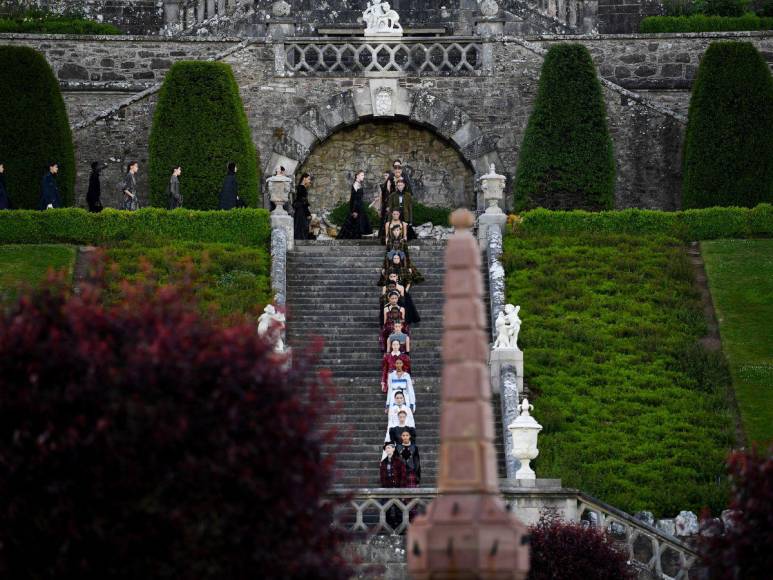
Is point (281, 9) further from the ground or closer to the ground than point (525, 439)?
further from the ground

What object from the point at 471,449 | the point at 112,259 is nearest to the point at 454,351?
the point at 471,449

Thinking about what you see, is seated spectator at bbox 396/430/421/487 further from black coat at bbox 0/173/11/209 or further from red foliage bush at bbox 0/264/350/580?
black coat at bbox 0/173/11/209

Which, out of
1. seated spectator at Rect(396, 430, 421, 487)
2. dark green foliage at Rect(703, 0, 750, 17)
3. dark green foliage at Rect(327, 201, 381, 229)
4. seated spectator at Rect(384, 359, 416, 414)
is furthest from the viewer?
dark green foliage at Rect(703, 0, 750, 17)

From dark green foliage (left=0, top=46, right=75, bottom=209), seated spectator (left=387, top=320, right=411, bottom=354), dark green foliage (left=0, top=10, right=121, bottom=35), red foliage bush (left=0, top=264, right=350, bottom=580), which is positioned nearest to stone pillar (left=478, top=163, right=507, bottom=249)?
seated spectator (left=387, top=320, right=411, bottom=354)

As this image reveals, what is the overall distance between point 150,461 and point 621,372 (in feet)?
52.4

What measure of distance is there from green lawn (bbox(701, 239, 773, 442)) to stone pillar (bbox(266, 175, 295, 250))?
712 centimetres

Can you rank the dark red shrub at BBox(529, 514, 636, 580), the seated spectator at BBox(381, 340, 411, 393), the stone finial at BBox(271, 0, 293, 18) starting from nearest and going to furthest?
1. the dark red shrub at BBox(529, 514, 636, 580)
2. the seated spectator at BBox(381, 340, 411, 393)
3. the stone finial at BBox(271, 0, 293, 18)

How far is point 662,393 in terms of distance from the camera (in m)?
32.5

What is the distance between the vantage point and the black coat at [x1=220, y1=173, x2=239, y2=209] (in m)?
39.8

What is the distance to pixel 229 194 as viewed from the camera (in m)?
39.9

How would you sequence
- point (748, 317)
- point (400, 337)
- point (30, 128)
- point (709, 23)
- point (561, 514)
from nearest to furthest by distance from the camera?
1. point (561, 514)
2. point (400, 337)
3. point (748, 317)
4. point (30, 128)
5. point (709, 23)

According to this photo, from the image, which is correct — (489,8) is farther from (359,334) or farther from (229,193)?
(359,334)

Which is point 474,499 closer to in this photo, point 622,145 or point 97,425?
point 97,425

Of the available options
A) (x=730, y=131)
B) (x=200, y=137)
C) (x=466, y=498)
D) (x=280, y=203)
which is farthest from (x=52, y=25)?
(x=466, y=498)
